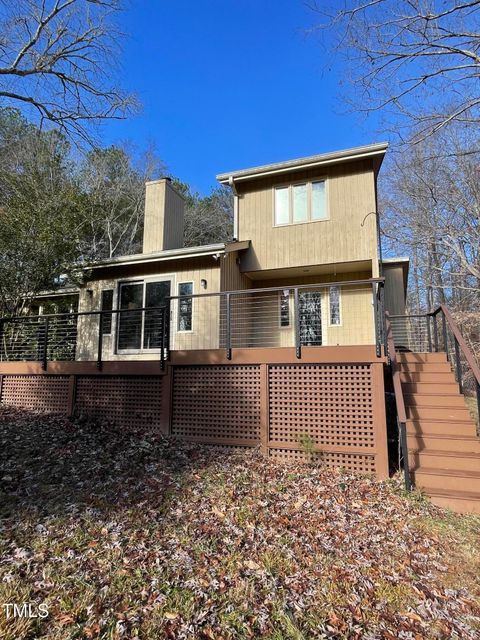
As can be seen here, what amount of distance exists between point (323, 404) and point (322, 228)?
17.1 feet

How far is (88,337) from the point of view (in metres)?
10.8

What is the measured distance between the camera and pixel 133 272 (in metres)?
10.4

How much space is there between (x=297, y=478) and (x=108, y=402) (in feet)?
13.5

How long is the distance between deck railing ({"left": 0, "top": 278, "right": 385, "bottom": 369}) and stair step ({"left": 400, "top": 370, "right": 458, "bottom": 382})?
2962mm

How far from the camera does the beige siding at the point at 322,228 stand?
370 inches

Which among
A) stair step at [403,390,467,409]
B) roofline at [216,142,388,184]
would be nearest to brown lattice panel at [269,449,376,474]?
stair step at [403,390,467,409]

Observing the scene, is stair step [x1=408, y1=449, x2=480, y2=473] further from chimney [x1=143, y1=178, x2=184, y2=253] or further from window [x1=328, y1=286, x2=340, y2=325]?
chimney [x1=143, y1=178, x2=184, y2=253]

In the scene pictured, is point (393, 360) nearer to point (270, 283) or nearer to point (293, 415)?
point (293, 415)

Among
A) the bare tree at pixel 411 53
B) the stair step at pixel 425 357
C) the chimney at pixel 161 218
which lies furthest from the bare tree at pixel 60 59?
the stair step at pixel 425 357

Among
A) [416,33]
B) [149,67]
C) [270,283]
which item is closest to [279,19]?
[416,33]

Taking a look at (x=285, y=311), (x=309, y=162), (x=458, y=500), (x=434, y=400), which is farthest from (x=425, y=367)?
(x=309, y=162)

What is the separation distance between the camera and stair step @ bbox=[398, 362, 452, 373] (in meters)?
6.66

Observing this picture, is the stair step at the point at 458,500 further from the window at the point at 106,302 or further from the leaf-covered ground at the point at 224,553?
the window at the point at 106,302

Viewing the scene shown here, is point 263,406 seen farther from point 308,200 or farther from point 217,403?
point 308,200
